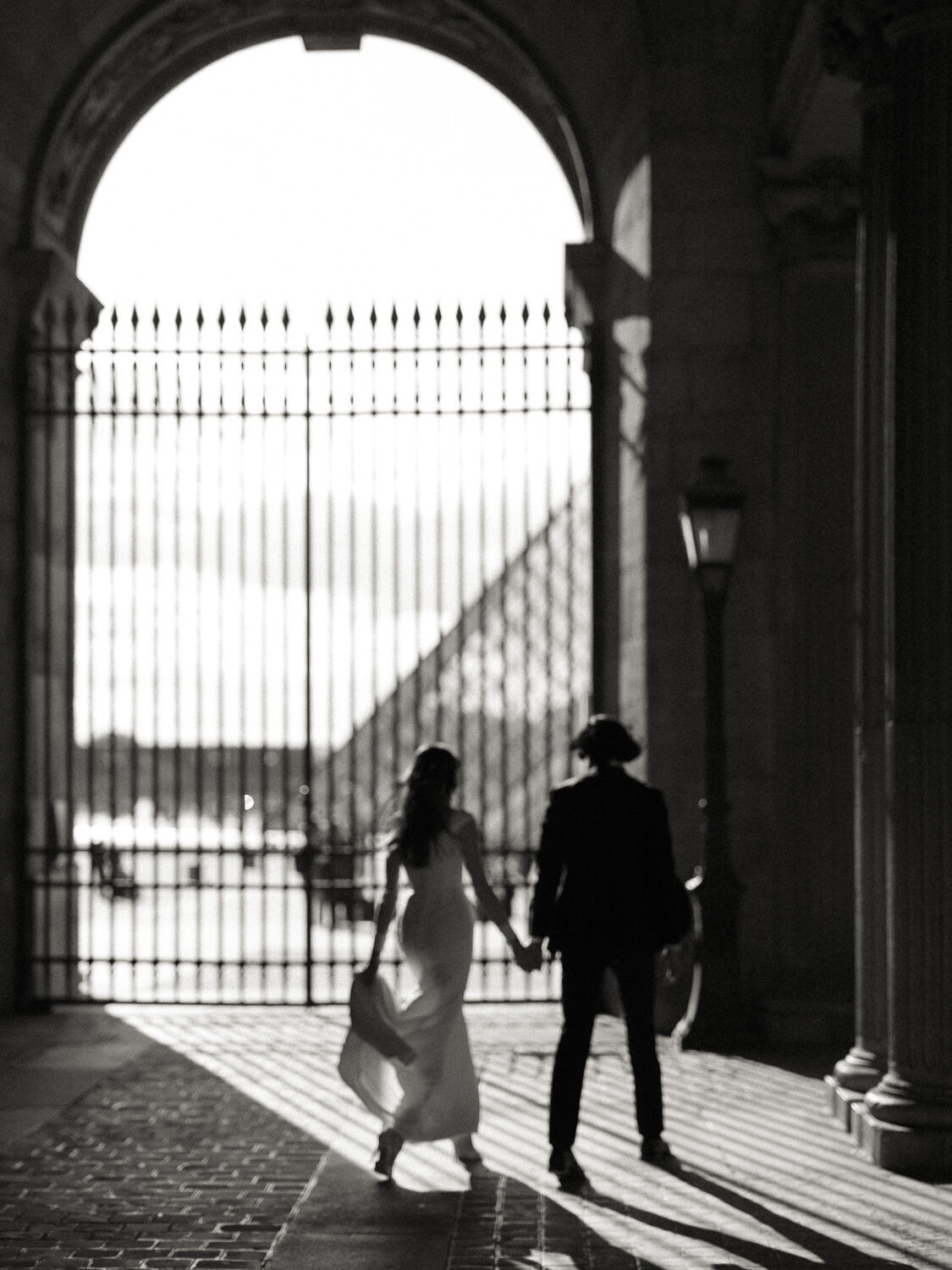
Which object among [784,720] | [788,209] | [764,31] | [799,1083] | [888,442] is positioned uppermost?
[764,31]

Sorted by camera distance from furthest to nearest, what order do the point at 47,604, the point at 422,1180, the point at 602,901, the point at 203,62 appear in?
the point at 203,62
the point at 47,604
the point at 602,901
the point at 422,1180

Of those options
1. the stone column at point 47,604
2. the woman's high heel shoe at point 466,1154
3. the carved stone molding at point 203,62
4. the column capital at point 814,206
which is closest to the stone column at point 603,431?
the carved stone molding at point 203,62

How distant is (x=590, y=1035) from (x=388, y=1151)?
824 mm

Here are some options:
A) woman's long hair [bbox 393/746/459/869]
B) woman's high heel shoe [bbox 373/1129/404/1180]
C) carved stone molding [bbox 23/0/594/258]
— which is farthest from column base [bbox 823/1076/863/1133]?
carved stone molding [bbox 23/0/594/258]

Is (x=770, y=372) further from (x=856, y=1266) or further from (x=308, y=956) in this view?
(x=856, y=1266)

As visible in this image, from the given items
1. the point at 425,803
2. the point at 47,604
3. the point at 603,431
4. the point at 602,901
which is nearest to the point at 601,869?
the point at 602,901

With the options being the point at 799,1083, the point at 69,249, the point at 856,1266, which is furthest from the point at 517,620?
the point at 856,1266

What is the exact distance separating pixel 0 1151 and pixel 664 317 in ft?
20.2

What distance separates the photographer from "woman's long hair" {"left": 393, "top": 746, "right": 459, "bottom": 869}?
7.05 meters

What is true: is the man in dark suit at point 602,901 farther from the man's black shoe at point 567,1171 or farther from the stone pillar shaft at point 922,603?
the stone pillar shaft at point 922,603

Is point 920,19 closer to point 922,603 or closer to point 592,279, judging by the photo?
point 922,603

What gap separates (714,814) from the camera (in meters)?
10.4

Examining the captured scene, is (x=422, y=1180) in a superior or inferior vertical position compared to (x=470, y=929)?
inferior

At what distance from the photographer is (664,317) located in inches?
448
